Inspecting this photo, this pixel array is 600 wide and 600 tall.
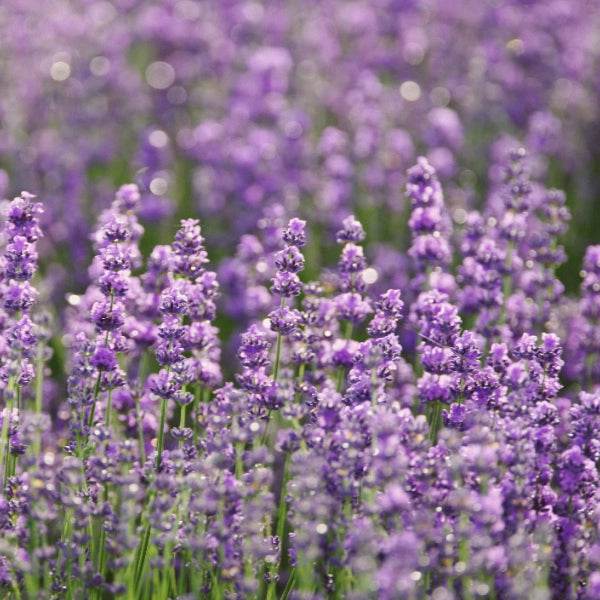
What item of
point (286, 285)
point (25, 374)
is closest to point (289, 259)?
point (286, 285)

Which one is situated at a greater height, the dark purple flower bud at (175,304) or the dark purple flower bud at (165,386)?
the dark purple flower bud at (175,304)

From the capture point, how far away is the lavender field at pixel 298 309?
2.54 m

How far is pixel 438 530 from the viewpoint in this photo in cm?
258

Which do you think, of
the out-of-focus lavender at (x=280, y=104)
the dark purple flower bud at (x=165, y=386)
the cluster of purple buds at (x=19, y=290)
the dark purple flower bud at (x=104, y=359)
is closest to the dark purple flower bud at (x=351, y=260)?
the dark purple flower bud at (x=165, y=386)

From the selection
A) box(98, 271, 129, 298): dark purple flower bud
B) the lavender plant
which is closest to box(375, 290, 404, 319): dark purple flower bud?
the lavender plant

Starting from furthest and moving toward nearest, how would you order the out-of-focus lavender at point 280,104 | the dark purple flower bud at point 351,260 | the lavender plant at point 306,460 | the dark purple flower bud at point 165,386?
the out-of-focus lavender at point 280,104 < the dark purple flower bud at point 351,260 < the dark purple flower bud at point 165,386 < the lavender plant at point 306,460

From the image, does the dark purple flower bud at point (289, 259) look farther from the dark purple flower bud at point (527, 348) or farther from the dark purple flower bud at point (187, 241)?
the dark purple flower bud at point (527, 348)

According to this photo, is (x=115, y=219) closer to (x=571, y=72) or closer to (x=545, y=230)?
(x=545, y=230)

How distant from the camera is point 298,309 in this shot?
5.32 metres

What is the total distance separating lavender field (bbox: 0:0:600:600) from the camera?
2537 millimetres

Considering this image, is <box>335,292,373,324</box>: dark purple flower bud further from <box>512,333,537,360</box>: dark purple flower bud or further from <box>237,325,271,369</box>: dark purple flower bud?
<box>512,333,537,360</box>: dark purple flower bud

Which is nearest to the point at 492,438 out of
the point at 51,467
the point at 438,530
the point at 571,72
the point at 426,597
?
the point at 438,530

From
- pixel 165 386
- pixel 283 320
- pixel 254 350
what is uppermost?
pixel 283 320

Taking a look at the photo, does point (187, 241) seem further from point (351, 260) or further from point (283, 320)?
point (351, 260)
